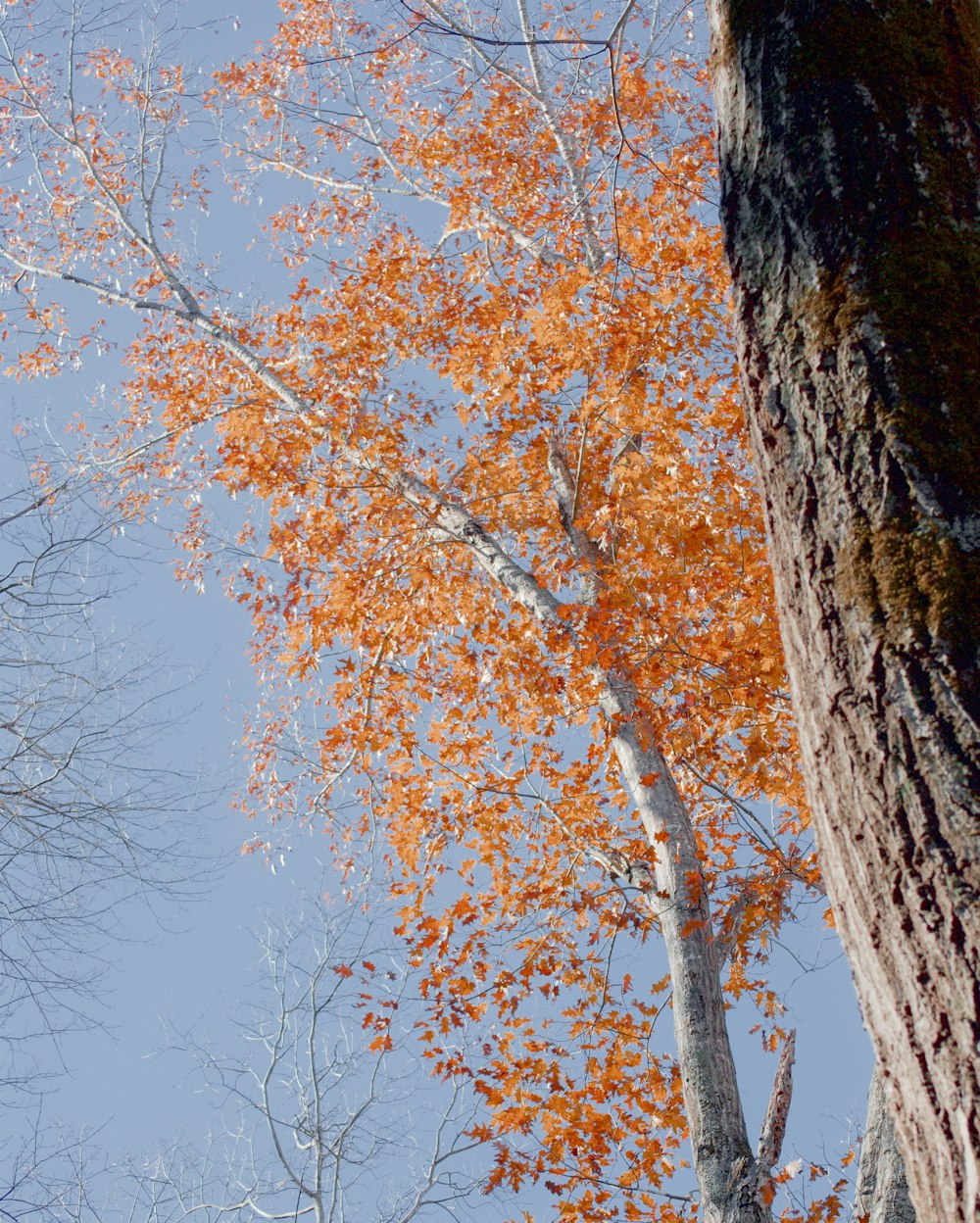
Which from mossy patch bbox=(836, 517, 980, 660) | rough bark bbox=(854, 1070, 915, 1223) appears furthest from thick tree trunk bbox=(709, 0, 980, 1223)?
rough bark bbox=(854, 1070, 915, 1223)

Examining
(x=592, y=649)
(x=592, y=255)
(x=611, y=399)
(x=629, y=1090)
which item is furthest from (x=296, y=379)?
(x=629, y=1090)

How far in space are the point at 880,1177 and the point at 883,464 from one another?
4550mm

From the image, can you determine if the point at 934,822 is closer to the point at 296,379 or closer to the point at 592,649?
the point at 592,649

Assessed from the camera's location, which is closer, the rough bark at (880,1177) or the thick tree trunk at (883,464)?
the thick tree trunk at (883,464)

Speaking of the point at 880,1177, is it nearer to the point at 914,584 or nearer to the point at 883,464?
the point at 914,584

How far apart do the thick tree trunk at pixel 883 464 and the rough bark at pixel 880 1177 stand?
3.71 m

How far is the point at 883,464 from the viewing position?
1.77 metres

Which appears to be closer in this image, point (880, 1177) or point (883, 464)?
point (883, 464)

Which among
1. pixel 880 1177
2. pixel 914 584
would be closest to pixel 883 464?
pixel 914 584

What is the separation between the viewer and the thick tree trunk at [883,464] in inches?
62.4

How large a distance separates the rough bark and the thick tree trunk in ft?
12.2

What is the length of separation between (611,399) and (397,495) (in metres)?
2.23

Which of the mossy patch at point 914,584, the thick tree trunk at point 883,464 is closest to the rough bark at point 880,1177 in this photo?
the thick tree trunk at point 883,464

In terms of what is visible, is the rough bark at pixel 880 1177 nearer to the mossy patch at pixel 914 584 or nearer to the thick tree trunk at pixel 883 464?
the thick tree trunk at pixel 883 464
